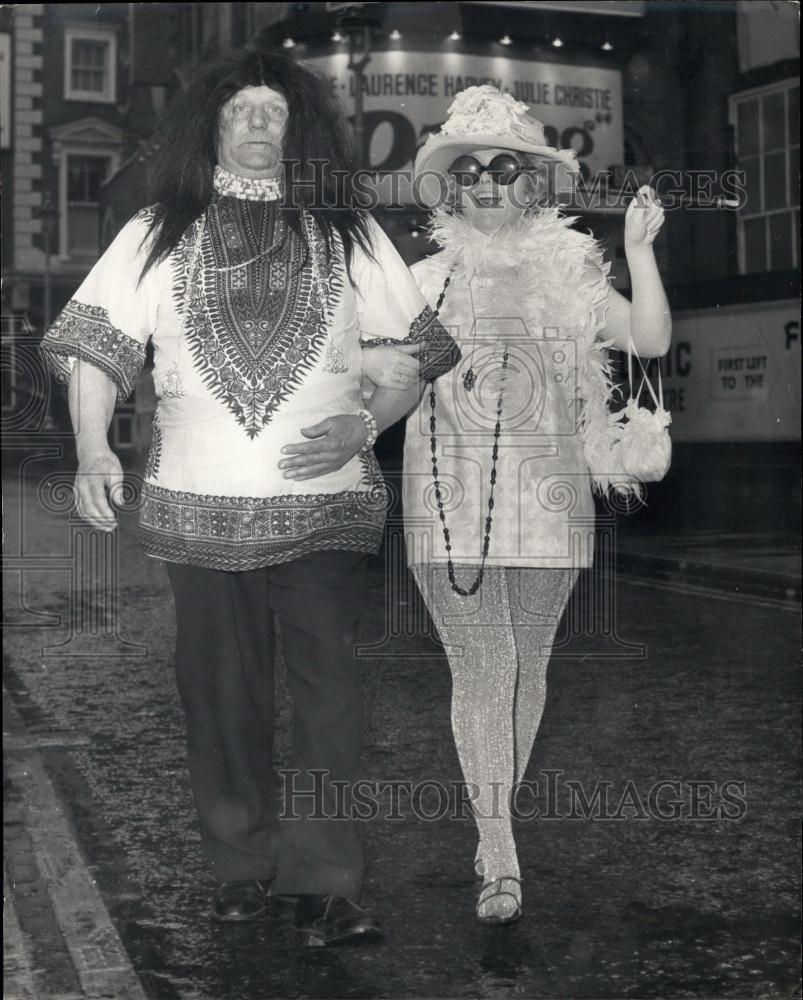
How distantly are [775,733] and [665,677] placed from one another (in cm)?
117

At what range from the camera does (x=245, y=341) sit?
2412 mm

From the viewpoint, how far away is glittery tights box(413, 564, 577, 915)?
8.59 ft

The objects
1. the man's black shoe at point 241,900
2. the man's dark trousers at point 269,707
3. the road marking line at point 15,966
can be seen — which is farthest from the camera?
the road marking line at point 15,966

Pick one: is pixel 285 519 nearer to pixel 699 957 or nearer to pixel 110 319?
pixel 110 319

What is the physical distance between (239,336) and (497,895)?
1128 millimetres

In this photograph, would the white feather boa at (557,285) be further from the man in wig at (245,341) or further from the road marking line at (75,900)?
the road marking line at (75,900)

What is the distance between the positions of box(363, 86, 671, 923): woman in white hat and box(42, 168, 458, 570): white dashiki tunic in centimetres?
7

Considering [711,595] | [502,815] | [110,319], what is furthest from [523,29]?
[711,595]

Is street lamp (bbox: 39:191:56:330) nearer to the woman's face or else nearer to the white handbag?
the woman's face

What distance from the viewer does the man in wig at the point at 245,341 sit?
235 cm

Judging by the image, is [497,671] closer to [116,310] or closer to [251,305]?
[251,305]

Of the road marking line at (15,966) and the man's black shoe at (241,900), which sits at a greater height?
the man's black shoe at (241,900)

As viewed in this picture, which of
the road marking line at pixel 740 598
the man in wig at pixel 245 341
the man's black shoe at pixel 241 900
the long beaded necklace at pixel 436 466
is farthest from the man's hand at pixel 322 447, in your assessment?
the road marking line at pixel 740 598

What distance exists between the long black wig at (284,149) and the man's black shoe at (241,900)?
1092mm
